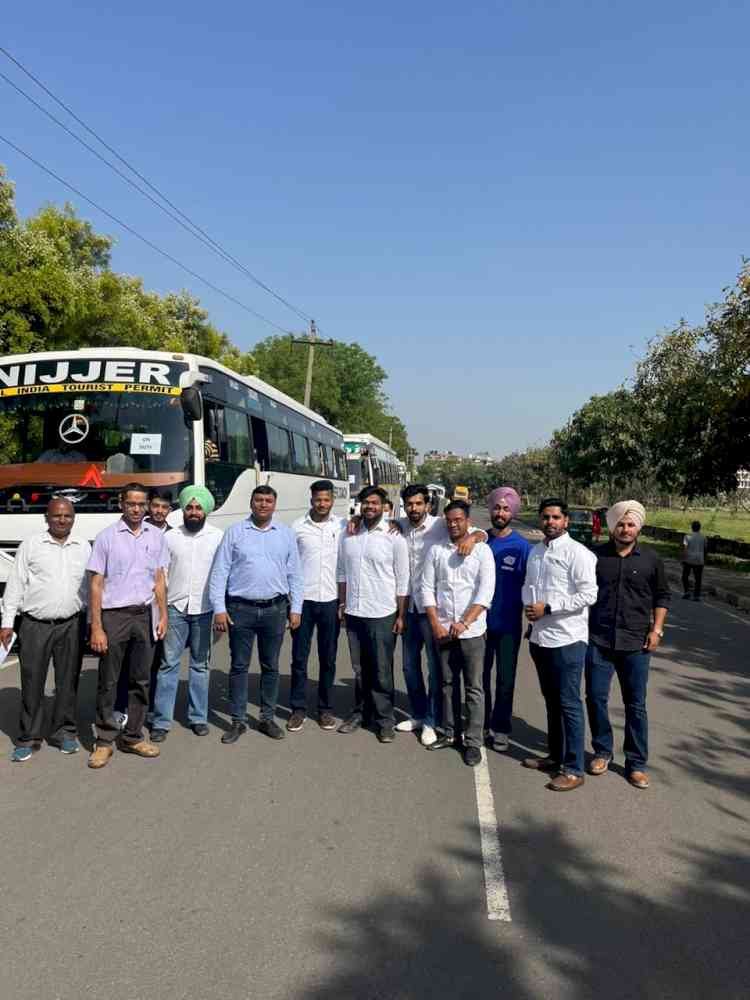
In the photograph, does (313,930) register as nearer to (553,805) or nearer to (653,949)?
(653,949)

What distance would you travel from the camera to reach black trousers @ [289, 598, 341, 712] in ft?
20.6

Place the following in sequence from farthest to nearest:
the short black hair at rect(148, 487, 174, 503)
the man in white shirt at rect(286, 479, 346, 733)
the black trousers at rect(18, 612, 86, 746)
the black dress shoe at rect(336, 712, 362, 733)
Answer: the short black hair at rect(148, 487, 174, 503), the man in white shirt at rect(286, 479, 346, 733), the black dress shoe at rect(336, 712, 362, 733), the black trousers at rect(18, 612, 86, 746)

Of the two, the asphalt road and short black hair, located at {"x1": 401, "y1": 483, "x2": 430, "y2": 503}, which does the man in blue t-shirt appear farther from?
short black hair, located at {"x1": 401, "y1": 483, "x2": 430, "y2": 503}

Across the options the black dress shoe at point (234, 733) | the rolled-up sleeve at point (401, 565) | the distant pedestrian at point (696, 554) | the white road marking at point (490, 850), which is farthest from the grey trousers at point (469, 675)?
the distant pedestrian at point (696, 554)

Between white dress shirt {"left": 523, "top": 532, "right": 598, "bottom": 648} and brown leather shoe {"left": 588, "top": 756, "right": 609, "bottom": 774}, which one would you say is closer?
white dress shirt {"left": 523, "top": 532, "right": 598, "bottom": 648}

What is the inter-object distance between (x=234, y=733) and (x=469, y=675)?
178 centimetres

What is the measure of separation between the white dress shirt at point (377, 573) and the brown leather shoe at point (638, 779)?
203cm

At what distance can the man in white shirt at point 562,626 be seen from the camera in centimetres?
522

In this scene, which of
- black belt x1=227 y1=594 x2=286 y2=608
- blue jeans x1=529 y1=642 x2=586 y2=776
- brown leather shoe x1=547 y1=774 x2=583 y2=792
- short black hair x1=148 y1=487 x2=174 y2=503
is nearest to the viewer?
brown leather shoe x1=547 y1=774 x2=583 y2=792

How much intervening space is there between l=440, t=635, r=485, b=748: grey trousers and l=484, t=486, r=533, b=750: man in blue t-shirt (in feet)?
0.63

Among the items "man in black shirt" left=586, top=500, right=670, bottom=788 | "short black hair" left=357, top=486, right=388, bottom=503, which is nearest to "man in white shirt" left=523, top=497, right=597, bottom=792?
"man in black shirt" left=586, top=500, right=670, bottom=788

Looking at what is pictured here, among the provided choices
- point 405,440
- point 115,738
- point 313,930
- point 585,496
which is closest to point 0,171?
point 115,738

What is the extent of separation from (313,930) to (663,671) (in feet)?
22.6

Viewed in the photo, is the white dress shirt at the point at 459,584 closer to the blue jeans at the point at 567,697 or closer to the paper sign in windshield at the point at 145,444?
the blue jeans at the point at 567,697
